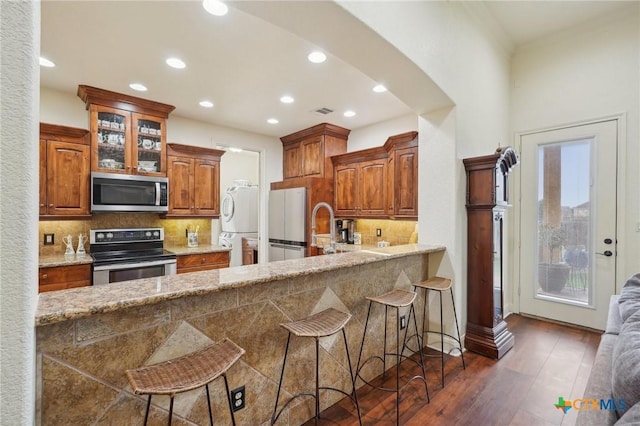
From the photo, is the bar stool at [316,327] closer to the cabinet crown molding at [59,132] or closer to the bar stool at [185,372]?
the bar stool at [185,372]

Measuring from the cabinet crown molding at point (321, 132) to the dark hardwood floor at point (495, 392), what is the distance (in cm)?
362

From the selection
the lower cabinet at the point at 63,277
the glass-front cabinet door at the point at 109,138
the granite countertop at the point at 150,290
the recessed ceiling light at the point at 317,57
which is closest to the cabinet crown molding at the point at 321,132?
the recessed ceiling light at the point at 317,57

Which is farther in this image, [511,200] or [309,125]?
[309,125]

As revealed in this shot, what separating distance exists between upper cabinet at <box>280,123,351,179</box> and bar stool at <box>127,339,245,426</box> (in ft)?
12.7

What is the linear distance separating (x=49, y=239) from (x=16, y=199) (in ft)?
12.0

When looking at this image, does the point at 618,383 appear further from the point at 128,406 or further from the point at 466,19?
the point at 466,19

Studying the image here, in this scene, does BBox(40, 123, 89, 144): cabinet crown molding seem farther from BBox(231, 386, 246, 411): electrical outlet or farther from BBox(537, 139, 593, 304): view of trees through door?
BBox(537, 139, 593, 304): view of trees through door

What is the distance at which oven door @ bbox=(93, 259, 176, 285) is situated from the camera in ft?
10.6

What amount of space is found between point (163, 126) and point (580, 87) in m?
5.15

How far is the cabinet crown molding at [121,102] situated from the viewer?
3.47m

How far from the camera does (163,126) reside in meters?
4.05

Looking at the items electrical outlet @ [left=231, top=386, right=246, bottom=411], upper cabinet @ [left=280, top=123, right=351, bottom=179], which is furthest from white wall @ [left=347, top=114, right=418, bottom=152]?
electrical outlet @ [left=231, top=386, right=246, bottom=411]

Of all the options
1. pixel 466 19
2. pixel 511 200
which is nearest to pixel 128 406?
pixel 466 19

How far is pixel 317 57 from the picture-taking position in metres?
2.81
